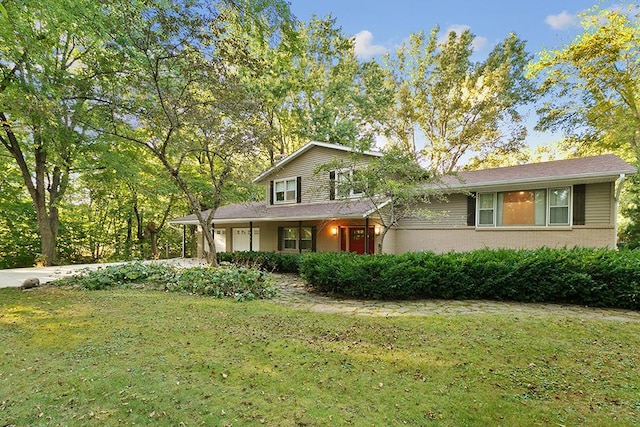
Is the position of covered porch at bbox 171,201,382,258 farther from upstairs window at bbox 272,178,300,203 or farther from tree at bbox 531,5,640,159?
tree at bbox 531,5,640,159

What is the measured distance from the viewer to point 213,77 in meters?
9.59

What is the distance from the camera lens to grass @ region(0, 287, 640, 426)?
275cm

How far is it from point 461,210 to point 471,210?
36 cm

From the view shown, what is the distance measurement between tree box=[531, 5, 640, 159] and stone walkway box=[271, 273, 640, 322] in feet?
50.7

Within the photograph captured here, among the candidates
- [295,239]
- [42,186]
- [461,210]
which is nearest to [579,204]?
[461,210]

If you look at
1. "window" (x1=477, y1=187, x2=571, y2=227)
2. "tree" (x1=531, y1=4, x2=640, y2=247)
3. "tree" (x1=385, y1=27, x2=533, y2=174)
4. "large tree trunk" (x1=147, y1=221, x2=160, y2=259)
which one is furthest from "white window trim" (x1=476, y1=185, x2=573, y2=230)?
"large tree trunk" (x1=147, y1=221, x2=160, y2=259)

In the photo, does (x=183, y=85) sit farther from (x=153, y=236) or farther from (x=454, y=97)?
(x=454, y=97)

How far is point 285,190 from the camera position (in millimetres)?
16922

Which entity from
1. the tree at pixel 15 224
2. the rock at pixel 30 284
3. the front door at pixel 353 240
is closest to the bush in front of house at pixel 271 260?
the front door at pixel 353 240

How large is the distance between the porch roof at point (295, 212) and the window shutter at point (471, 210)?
348 cm

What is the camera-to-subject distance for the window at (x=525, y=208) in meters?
10.3

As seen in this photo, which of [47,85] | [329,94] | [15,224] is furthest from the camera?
[329,94]

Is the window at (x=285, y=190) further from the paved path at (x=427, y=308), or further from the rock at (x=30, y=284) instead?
the rock at (x=30, y=284)

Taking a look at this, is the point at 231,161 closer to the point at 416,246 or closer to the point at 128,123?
the point at 128,123
